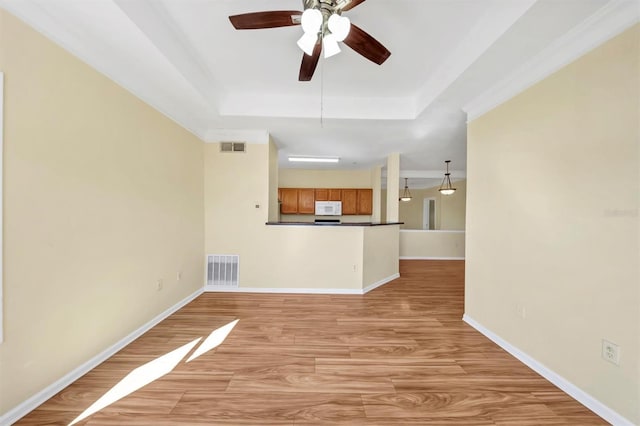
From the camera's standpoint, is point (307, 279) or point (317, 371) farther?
point (307, 279)

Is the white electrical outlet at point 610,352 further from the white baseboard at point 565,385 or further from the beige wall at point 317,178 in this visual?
the beige wall at point 317,178

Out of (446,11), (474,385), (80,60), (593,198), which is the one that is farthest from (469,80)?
(80,60)

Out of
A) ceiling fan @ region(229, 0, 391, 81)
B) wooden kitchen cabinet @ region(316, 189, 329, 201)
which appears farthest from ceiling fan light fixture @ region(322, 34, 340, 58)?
wooden kitchen cabinet @ region(316, 189, 329, 201)

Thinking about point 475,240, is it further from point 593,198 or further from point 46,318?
point 46,318

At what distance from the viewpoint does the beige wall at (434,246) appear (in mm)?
6570

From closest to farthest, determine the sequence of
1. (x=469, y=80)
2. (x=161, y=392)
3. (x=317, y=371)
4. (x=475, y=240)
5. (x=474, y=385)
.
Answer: (x=161, y=392) < (x=474, y=385) < (x=317, y=371) < (x=469, y=80) < (x=475, y=240)

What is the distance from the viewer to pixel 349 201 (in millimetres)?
6414

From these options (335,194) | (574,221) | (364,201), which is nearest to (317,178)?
(335,194)

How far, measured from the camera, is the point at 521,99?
2.03 metres

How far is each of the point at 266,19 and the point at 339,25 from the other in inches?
17.3

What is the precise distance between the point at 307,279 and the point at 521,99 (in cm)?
315

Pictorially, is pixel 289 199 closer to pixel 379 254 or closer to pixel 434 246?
pixel 379 254

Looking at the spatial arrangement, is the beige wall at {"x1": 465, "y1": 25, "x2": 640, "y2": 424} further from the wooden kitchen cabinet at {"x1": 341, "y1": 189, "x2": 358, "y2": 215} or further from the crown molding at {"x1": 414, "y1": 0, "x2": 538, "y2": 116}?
the wooden kitchen cabinet at {"x1": 341, "y1": 189, "x2": 358, "y2": 215}

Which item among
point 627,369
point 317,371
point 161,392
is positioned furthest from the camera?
point 317,371
